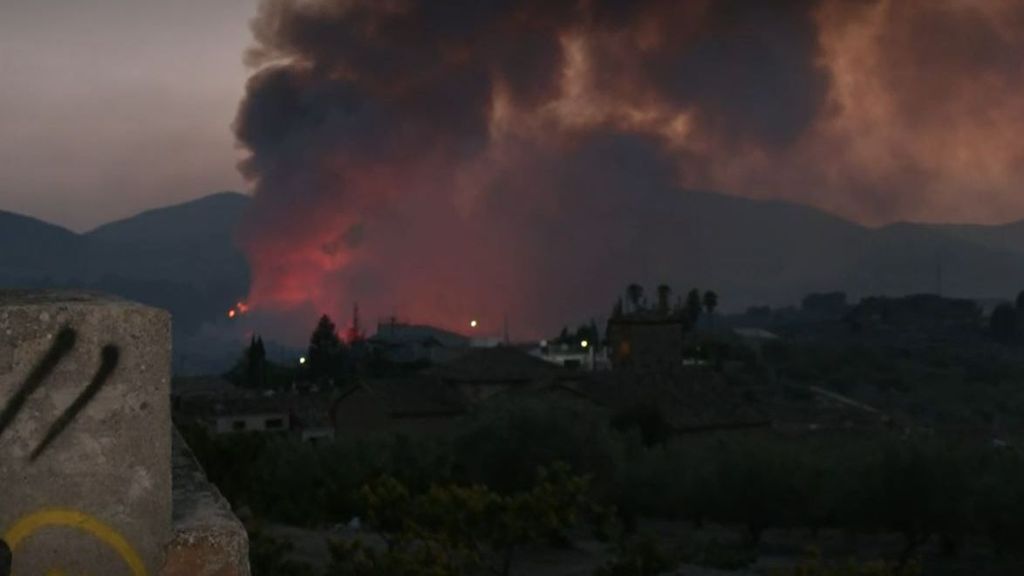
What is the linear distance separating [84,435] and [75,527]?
0.81ft

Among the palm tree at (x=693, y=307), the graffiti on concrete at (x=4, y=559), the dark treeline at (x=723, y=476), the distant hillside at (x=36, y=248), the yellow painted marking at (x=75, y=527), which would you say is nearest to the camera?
the graffiti on concrete at (x=4, y=559)

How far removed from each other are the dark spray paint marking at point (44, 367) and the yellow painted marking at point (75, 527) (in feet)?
0.91

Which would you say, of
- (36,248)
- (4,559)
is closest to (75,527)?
(4,559)

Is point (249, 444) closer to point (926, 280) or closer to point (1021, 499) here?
point (1021, 499)

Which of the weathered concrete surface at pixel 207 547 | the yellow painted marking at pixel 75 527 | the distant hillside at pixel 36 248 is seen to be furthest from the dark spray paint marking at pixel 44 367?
the distant hillside at pixel 36 248

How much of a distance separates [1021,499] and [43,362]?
2685 centimetres

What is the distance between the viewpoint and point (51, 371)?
2.85m

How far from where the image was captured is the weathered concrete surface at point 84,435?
2852 mm

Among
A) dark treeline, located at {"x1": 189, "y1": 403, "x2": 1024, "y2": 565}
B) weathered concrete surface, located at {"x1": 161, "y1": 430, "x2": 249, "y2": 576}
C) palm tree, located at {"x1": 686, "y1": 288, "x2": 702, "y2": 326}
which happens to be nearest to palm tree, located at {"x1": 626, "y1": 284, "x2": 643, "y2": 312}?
palm tree, located at {"x1": 686, "y1": 288, "x2": 702, "y2": 326}

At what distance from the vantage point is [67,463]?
2.91 m

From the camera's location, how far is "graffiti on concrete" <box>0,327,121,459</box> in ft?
9.33

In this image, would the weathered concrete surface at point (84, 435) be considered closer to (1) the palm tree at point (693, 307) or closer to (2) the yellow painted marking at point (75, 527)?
(2) the yellow painted marking at point (75, 527)

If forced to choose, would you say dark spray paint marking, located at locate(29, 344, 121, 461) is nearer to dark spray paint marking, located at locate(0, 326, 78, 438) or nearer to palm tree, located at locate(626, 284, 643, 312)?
dark spray paint marking, located at locate(0, 326, 78, 438)

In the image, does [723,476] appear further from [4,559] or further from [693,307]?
[693,307]
